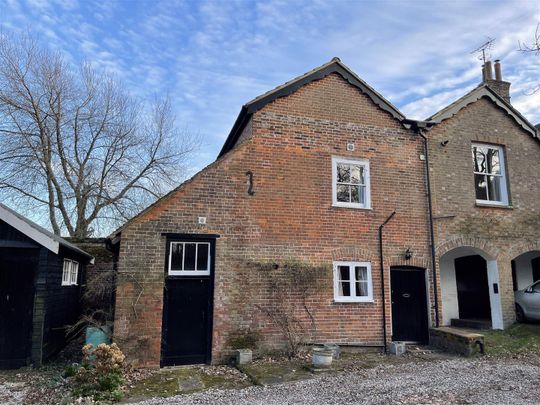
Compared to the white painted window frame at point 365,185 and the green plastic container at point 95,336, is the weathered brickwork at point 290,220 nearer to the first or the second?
the white painted window frame at point 365,185

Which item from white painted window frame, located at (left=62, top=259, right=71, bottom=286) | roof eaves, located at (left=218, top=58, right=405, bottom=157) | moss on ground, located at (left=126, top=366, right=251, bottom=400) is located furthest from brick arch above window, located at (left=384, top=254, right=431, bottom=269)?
white painted window frame, located at (left=62, top=259, right=71, bottom=286)

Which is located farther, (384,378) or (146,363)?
(146,363)

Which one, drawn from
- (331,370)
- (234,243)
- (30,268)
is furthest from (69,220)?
(331,370)

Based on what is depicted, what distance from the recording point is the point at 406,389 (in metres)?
7.29

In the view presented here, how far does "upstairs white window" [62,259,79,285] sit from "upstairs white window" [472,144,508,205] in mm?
13015

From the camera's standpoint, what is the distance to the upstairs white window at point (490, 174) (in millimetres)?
13172

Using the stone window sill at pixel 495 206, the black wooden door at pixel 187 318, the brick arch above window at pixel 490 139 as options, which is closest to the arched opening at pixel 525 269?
the stone window sill at pixel 495 206

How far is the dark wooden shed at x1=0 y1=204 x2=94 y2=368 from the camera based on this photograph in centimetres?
918

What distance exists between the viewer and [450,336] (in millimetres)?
10531

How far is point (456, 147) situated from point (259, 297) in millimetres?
8105

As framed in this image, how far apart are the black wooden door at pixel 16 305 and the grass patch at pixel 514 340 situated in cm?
1139

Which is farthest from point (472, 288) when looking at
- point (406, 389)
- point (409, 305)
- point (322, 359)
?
point (406, 389)

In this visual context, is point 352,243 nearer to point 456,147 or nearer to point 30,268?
point 456,147

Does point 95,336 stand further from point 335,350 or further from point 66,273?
point 335,350
